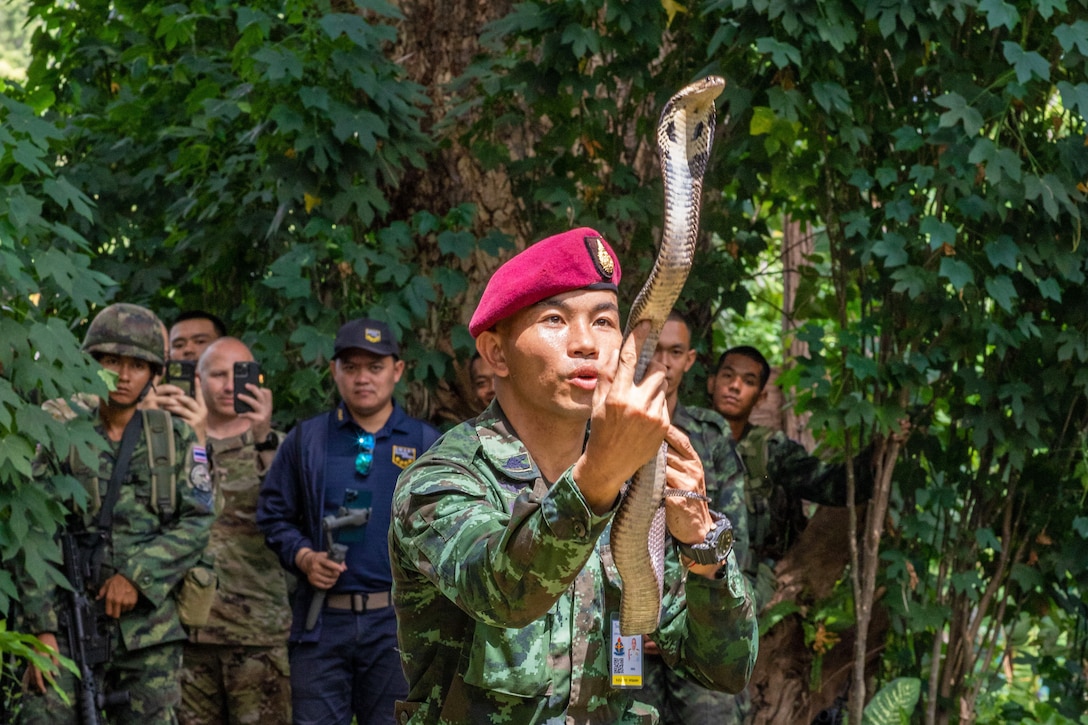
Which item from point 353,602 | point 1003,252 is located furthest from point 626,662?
point 1003,252

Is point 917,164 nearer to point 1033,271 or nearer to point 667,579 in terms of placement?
point 1033,271

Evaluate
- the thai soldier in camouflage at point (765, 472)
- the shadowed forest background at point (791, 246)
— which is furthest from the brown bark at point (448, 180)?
the thai soldier in camouflage at point (765, 472)

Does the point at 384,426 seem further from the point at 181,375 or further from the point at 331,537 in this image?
the point at 181,375

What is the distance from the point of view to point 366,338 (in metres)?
5.80

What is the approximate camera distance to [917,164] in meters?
5.72

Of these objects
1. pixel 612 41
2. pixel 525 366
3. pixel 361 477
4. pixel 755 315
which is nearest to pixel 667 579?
pixel 525 366

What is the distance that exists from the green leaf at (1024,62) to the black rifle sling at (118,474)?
357 cm

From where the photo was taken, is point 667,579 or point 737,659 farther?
Answer: point 667,579

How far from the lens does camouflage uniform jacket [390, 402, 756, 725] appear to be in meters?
2.41

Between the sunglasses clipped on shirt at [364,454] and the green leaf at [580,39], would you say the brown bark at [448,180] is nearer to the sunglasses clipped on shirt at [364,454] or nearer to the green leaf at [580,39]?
the sunglasses clipped on shirt at [364,454]

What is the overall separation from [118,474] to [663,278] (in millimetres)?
3870

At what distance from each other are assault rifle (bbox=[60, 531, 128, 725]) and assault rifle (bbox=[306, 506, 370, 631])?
0.75 metres

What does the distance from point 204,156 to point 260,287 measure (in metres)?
0.82

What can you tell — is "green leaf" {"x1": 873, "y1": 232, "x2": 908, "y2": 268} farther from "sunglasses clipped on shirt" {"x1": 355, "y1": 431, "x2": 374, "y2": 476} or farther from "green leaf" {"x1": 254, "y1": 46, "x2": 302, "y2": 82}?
"green leaf" {"x1": 254, "y1": 46, "x2": 302, "y2": 82}
